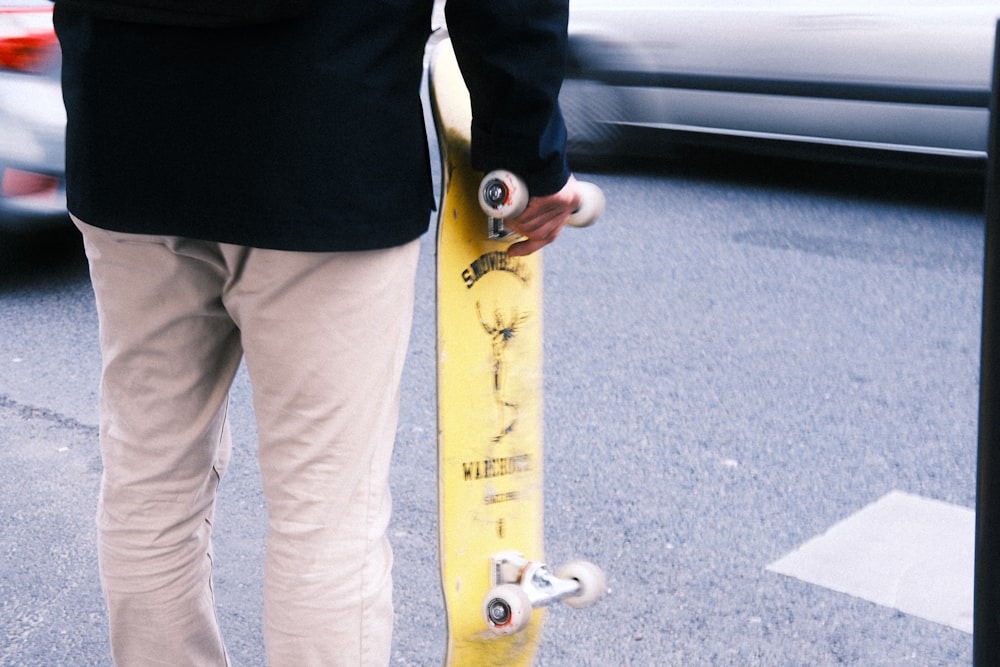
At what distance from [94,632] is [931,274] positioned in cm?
379

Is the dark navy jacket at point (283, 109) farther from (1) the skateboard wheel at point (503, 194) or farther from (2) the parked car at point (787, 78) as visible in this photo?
(2) the parked car at point (787, 78)

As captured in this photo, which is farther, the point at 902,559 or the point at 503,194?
the point at 902,559

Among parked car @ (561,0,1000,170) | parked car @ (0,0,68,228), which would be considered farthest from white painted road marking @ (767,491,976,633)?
parked car @ (0,0,68,228)

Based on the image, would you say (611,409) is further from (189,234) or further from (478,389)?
(189,234)

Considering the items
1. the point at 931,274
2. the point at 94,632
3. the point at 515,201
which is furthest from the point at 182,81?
the point at 931,274

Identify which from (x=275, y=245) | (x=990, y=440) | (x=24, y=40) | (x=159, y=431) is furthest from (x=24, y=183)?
(x=990, y=440)

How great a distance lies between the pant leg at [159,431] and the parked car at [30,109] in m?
3.40

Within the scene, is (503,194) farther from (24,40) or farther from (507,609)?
(24,40)

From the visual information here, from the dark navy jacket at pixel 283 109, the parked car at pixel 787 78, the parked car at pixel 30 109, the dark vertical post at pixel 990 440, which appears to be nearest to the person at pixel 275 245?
the dark navy jacket at pixel 283 109

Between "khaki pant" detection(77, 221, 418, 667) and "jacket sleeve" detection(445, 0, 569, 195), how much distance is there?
0.21 meters

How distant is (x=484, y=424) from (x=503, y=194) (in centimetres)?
50

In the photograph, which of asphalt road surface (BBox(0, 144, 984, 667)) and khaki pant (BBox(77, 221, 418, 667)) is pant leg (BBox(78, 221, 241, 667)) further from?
asphalt road surface (BBox(0, 144, 984, 667))

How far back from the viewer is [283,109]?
1614 millimetres

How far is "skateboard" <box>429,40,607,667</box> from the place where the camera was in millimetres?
2123
